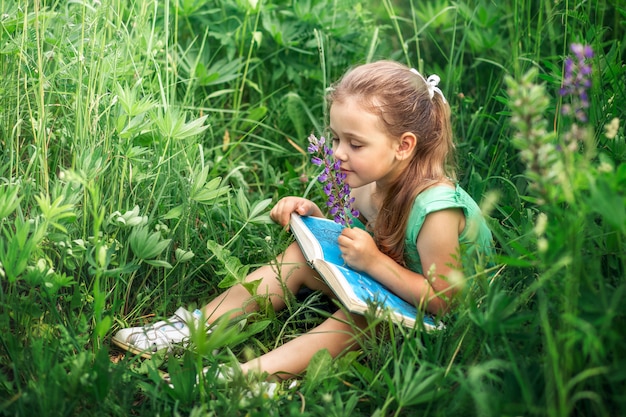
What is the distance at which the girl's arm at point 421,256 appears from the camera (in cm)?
222

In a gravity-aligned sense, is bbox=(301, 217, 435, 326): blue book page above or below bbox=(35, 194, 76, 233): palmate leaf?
below

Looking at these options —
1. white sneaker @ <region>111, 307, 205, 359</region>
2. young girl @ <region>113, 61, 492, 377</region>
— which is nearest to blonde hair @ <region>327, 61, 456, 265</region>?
young girl @ <region>113, 61, 492, 377</region>

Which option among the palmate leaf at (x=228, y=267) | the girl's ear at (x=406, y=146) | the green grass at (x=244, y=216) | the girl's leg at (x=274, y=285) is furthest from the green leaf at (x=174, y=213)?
the girl's ear at (x=406, y=146)

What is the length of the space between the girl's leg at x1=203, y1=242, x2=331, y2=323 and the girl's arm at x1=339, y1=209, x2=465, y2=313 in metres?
0.21

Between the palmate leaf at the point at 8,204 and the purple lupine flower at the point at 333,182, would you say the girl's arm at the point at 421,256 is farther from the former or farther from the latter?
the palmate leaf at the point at 8,204

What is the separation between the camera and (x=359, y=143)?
7.80 ft

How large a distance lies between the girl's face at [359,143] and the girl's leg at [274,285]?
32 centimetres

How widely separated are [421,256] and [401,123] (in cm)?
44

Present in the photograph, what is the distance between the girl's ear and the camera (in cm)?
243

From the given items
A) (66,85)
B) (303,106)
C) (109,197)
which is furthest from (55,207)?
(303,106)

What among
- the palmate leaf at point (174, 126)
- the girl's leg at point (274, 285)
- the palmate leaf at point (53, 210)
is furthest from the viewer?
the girl's leg at point (274, 285)

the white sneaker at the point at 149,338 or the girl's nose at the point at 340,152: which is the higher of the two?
the girl's nose at the point at 340,152

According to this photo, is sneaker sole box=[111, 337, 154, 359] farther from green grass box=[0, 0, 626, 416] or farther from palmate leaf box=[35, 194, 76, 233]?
palmate leaf box=[35, 194, 76, 233]

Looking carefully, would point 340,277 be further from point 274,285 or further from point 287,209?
point 287,209
